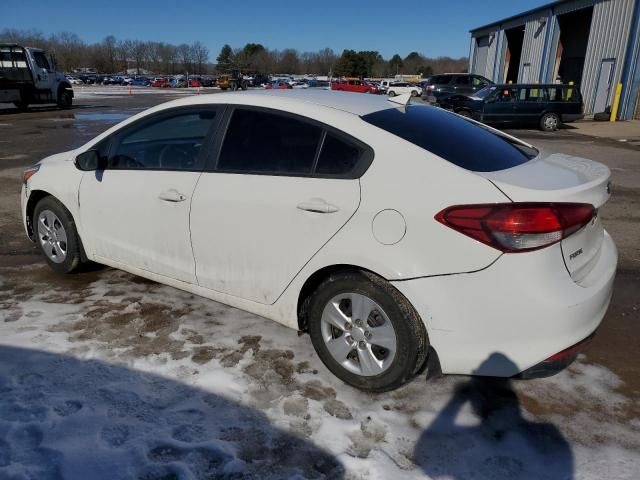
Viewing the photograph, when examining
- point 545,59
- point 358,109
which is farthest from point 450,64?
point 358,109

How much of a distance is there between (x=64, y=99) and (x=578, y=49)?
27.9 m

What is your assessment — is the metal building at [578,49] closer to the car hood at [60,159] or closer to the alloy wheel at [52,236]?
the car hood at [60,159]

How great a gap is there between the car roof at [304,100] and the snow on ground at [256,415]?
5.13 feet

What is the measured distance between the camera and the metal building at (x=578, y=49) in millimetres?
21281

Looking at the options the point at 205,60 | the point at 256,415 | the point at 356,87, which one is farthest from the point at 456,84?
the point at 205,60

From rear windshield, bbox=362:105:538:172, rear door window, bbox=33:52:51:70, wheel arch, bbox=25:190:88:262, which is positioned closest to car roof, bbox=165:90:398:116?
rear windshield, bbox=362:105:538:172

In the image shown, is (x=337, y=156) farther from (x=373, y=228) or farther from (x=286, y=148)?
(x=373, y=228)

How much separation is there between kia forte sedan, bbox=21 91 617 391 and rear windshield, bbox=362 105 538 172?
0.7 inches

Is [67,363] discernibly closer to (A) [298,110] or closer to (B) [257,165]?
(B) [257,165]

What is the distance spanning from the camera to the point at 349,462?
240cm

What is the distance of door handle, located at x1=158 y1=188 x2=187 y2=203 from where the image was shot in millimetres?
3426

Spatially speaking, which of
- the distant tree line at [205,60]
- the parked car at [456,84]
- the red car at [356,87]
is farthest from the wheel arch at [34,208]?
the distant tree line at [205,60]

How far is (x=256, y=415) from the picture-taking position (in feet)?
8.95

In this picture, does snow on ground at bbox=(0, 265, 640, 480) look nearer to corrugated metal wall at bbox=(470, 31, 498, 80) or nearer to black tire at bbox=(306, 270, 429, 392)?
black tire at bbox=(306, 270, 429, 392)
